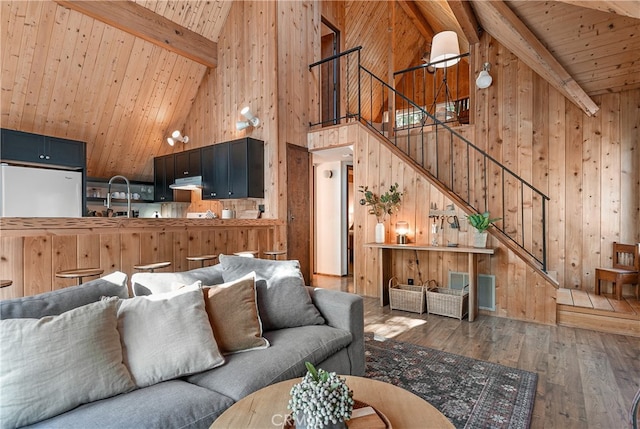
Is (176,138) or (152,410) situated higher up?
(176,138)

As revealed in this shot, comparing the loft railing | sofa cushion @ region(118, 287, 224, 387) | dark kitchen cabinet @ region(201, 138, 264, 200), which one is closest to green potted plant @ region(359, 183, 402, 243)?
the loft railing

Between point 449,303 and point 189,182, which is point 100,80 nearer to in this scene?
point 189,182

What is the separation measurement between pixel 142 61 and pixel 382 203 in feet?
14.1

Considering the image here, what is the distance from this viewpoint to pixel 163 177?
21.0ft

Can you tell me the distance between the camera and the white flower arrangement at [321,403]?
944 mm

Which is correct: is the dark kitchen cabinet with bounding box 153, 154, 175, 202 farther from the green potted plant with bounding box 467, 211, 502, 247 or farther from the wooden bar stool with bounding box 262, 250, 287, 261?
the green potted plant with bounding box 467, 211, 502, 247

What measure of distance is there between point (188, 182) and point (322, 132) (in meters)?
2.38

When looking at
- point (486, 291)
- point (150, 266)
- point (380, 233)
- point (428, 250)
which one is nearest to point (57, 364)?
point (150, 266)

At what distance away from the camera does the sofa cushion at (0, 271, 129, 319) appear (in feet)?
4.55

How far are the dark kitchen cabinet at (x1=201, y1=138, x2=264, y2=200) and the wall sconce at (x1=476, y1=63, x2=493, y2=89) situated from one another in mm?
3336

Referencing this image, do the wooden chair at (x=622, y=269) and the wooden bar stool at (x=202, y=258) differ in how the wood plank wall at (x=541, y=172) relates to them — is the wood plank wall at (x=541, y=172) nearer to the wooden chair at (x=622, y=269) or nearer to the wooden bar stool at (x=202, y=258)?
the wooden chair at (x=622, y=269)

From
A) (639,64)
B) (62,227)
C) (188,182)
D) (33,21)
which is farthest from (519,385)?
(33,21)

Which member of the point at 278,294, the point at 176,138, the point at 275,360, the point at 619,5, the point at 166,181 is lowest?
the point at 275,360

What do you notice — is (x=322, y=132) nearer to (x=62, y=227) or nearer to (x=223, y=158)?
(x=223, y=158)
